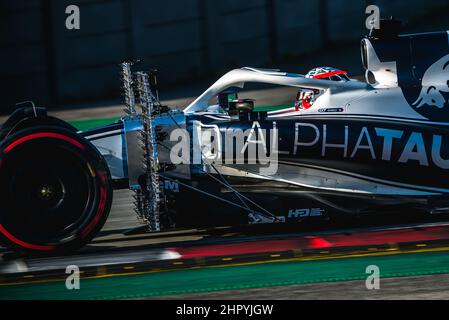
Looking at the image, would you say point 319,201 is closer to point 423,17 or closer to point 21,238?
point 21,238

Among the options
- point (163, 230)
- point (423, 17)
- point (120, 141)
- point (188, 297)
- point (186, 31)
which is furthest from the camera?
point (423, 17)

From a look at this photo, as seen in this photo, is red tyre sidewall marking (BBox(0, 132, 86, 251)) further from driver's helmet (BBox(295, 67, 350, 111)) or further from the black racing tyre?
driver's helmet (BBox(295, 67, 350, 111))

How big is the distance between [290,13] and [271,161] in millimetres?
12059

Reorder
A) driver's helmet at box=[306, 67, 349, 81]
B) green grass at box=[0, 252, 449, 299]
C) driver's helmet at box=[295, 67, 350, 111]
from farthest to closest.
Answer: driver's helmet at box=[306, 67, 349, 81] → driver's helmet at box=[295, 67, 350, 111] → green grass at box=[0, 252, 449, 299]

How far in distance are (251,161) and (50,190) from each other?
1.64m

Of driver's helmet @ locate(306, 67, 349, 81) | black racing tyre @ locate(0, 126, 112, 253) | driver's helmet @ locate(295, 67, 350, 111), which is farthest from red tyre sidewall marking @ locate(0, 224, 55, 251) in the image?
driver's helmet @ locate(306, 67, 349, 81)

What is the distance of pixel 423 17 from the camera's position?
20.9 m

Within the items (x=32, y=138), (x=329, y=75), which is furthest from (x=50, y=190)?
(x=329, y=75)

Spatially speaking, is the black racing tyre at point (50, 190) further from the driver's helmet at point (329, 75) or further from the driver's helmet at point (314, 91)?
the driver's helmet at point (329, 75)

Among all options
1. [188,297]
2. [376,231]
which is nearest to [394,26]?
[376,231]

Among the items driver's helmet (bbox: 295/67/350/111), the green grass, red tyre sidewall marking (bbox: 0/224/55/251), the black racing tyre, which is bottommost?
the green grass

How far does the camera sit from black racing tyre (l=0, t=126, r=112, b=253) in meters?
6.84

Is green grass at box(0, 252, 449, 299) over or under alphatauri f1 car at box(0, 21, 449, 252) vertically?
under

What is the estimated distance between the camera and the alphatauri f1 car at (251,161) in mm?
6898
